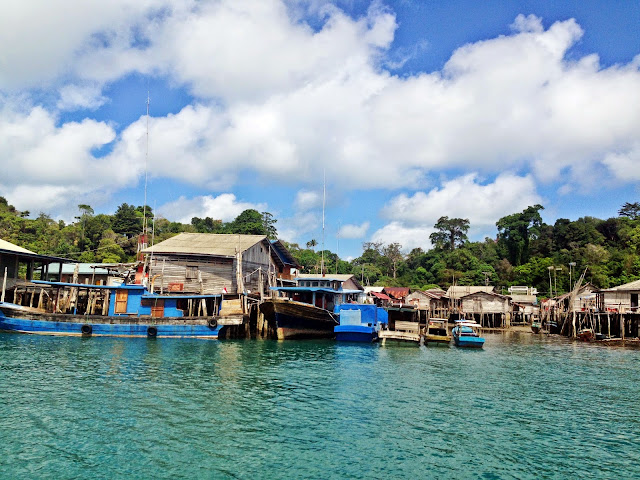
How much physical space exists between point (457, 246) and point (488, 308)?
42.7m

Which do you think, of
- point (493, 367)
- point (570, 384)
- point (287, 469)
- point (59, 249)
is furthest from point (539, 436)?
point (59, 249)

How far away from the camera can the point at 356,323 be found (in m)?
37.6

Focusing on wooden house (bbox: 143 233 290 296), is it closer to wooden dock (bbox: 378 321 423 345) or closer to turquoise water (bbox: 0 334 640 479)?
wooden dock (bbox: 378 321 423 345)

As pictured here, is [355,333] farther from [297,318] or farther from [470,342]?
[470,342]

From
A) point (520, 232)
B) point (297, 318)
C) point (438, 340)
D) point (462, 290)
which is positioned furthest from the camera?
point (520, 232)

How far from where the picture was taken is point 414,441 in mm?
13203

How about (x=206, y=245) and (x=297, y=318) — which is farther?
(x=206, y=245)

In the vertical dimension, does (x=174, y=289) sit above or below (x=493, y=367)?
above

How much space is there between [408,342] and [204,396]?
2485 cm

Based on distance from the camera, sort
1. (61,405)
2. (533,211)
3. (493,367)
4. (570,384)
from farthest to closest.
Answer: (533,211), (493,367), (570,384), (61,405)

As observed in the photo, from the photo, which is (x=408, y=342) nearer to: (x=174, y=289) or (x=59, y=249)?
(x=174, y=289)

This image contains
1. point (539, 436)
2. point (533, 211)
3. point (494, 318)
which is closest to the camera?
point (539, 436)

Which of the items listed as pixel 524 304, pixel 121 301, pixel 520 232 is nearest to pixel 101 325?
pixel 121 301

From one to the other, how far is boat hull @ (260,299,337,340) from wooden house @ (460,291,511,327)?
104ft
